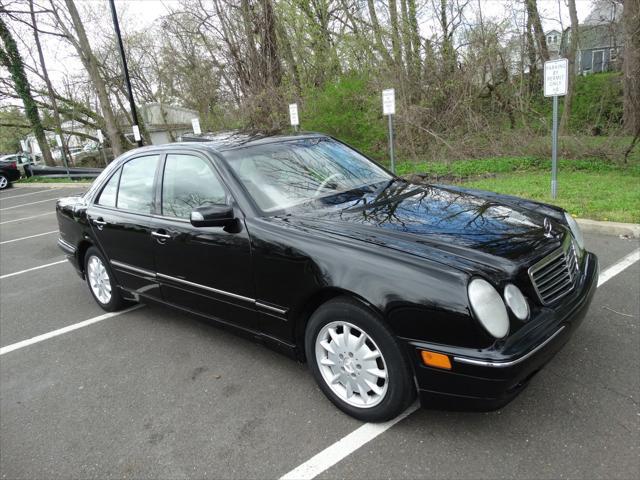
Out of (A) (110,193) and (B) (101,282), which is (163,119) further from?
(A) (110,193)

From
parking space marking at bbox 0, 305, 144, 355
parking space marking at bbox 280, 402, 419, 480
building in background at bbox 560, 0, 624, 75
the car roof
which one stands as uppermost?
building in background at bbox 560, 0, 624, 75

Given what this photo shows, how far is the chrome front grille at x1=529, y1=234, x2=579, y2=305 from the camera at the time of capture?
2.48 m

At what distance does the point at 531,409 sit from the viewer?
8.69 feet

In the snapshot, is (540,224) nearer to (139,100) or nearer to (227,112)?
(227,112)

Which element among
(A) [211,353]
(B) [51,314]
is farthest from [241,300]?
(B) [51,314]

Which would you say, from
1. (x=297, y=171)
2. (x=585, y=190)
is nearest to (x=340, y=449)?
(x=297, y=171)

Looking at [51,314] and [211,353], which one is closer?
[211,353]

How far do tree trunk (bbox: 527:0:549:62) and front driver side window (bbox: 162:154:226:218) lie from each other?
12476 mm

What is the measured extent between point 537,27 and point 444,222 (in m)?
12.7

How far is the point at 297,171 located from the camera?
3.50 metres

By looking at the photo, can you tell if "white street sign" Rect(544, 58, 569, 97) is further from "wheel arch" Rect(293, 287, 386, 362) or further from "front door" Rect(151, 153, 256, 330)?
"wheel arch" Rect(293, 287, 386, 362)

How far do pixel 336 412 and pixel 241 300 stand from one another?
92cm

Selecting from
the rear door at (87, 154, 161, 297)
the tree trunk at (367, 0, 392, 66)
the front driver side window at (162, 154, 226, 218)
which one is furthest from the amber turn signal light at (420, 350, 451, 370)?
the tree trunk at (367, 0, 392, 66)

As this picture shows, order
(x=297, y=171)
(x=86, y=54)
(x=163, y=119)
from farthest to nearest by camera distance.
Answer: (x=163, y=119) → (x=86, y=54) → (x=297, y=171)
